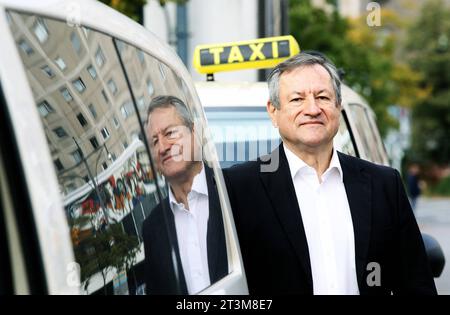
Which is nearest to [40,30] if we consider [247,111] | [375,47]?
[247,111]

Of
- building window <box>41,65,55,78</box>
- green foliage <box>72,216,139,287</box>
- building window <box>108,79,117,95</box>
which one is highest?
building window <box>41,65,55,78</box>

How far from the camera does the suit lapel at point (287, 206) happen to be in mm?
3400

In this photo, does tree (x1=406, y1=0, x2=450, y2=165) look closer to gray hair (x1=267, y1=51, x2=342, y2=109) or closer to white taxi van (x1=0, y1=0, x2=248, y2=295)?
gray hair (x1=267, y1=51, x2=342, y2=109)

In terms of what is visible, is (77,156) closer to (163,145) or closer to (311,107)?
(163,145)

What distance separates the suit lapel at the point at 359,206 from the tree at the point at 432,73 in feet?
202

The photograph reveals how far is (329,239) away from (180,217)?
22.8 inches

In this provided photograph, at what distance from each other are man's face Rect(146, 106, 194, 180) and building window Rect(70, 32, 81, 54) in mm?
424

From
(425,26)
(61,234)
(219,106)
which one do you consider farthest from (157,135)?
(425,26)

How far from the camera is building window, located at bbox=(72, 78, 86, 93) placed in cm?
240

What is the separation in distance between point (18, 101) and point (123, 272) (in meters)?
0.64

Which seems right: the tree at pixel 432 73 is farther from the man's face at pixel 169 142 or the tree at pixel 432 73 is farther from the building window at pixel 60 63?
the building window at pixel 60 63

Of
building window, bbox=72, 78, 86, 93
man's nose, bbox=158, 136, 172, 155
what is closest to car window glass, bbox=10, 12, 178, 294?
building window, bbox=72, 78, 86, 93

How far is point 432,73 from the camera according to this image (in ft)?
214
